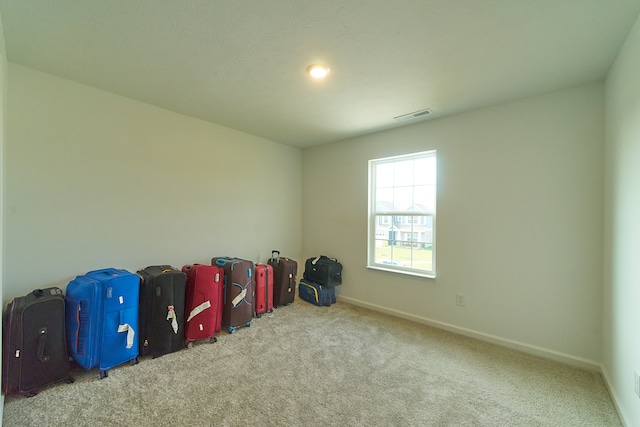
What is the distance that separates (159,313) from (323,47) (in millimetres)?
2603

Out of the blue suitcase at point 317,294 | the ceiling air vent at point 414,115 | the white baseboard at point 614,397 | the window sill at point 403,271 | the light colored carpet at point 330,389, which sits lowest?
the light colored carpet at point 330,389

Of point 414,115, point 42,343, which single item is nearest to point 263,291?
point 42,343

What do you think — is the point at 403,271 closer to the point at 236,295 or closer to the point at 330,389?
the point at 330,389

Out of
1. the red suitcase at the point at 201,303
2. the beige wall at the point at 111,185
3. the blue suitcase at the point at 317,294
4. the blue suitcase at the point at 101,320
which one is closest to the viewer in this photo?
the blue suitcase at the point at 101,320

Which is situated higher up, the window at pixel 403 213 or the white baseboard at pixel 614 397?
the window at pixel 403 213

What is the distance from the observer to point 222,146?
3.49m

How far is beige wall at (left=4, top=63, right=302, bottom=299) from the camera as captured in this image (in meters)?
2.17

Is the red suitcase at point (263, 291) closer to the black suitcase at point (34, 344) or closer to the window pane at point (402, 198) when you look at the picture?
the black suitcase at point (34, 344)

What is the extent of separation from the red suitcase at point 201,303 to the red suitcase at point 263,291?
0.63 metres

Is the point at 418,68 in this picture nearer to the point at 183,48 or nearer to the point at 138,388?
the point at 183,48

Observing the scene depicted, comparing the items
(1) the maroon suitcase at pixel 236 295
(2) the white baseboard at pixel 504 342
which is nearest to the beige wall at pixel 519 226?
(2) the white baseboard at pixel 504 342

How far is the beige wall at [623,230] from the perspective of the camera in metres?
1.58

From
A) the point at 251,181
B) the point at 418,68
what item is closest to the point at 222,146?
the point at 251,181

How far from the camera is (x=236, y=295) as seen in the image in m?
2.91
